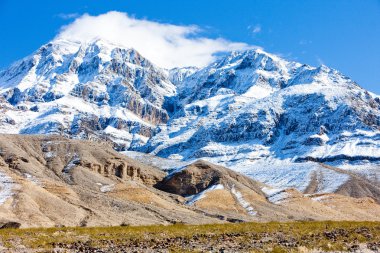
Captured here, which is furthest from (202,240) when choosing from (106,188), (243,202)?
(243,202)

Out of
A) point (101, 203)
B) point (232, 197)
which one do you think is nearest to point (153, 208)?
point (101, 203)

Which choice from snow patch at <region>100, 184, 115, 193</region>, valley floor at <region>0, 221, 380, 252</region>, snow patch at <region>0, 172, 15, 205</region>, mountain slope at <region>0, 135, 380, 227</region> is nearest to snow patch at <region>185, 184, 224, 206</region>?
mountain slope at <region>0, 135, 380, 227</region>

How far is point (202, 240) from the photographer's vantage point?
116 ft

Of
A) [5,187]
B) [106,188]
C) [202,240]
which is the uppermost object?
[106,188]

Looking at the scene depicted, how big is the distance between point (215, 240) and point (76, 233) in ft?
38.1

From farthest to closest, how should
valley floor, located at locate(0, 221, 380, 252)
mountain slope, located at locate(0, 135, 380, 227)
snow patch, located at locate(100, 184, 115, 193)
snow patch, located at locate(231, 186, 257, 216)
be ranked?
snow patch, located at locate(231, 186, 257, 216), snow patch, located at locate(100, 184, 115, 193), mountain slope, located at locate(0, 135, 380, 227), valley floor, located at locate(0, 221, 380, 252)

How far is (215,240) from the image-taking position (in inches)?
1396

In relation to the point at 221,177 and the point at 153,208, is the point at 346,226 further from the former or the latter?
the point at 221,177

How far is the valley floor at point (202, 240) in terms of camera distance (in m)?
31.3

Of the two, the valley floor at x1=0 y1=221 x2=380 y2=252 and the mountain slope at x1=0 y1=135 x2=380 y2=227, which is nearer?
the valley floor at x1=0 y1=221 x2=380 y2=252

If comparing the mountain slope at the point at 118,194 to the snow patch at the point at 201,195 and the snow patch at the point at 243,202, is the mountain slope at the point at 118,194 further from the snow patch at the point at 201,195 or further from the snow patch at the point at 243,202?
the snow patch at the point at 201,195

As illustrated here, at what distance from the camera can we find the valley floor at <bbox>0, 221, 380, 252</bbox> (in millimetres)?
31297

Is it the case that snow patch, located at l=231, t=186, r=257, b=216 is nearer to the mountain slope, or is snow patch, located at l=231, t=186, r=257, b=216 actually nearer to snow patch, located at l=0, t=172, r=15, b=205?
the mountain slope

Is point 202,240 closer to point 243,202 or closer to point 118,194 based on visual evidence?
point 118,194
